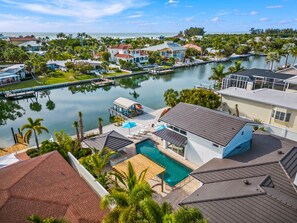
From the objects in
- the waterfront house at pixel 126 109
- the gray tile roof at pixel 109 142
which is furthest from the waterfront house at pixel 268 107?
the gray tile roof at pixel 109 142

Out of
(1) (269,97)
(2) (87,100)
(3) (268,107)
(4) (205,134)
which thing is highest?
(1) (269,97)

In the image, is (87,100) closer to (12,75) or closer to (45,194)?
(12,75)

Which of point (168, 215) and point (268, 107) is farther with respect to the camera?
point (268, 107)

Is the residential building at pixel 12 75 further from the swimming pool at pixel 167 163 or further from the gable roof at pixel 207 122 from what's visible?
the gable roof at pixel 207 122

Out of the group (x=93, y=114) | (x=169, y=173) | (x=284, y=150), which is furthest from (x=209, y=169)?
(x=93, y=114)

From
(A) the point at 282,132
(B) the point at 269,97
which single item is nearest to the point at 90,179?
(A) the point at 282,132

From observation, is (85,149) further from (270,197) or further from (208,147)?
(270,197)
